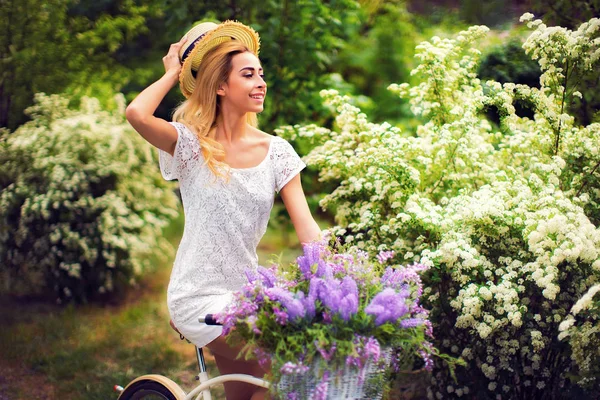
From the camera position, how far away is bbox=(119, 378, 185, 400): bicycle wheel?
2.83m

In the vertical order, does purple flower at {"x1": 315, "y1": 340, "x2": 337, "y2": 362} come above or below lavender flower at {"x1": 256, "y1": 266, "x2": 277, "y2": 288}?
below

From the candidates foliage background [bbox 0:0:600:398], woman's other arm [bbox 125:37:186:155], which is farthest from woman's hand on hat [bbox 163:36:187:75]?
foliage background [bbox 0:0:600:398]

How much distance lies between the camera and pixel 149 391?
9.73ft

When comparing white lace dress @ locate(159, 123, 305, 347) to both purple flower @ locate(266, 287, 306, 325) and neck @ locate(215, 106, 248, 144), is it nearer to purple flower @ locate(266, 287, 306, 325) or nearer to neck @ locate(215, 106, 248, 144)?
neck @ locate(215, 106, 248, 144)

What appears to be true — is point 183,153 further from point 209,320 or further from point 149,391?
point 149,391

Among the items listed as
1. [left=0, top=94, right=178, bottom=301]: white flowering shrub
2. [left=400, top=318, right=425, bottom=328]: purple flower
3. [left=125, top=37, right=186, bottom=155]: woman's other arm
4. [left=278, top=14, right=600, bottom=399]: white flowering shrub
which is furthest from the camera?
[left=0, top=94, right=178, bottom=301]: white flowering shrub

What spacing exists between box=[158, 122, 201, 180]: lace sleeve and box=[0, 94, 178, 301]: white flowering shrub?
10.1 feet

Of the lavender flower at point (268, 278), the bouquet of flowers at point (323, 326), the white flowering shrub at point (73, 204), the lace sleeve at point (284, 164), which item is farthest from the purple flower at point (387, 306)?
the white flowering shrub at point (73, 204)

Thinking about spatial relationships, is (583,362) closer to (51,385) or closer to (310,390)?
(310,390)

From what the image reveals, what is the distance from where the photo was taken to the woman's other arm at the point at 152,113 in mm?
2561

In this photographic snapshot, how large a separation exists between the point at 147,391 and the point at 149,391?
1 centimetres

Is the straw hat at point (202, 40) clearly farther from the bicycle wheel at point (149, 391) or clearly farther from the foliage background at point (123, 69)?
the foliage background at point (123, 69)

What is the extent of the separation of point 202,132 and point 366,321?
1.07 m

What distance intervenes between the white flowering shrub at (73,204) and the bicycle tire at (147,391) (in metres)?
2.72
